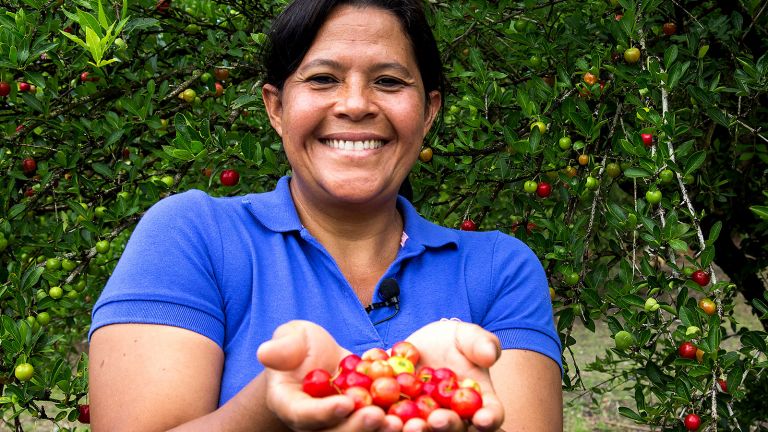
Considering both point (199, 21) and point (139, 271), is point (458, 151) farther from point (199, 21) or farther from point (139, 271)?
point (139, 271)

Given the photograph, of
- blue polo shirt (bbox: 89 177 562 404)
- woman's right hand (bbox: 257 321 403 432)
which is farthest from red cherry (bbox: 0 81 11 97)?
woman's right hand (bbox: 257 321 403 432)

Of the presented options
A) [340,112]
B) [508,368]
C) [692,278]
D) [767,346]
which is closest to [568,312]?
[692,278]

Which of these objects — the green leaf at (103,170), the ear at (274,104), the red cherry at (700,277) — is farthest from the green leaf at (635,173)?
the green leaf at (103,170)

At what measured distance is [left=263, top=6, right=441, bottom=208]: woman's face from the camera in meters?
1.75

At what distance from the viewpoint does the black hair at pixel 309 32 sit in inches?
70.9

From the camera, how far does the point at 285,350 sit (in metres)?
1.21

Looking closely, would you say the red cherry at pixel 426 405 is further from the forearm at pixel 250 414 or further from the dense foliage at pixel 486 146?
the dense foliage at pixel 486 146

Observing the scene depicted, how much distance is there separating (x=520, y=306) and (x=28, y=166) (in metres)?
1.82

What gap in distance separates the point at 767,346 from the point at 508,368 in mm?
926

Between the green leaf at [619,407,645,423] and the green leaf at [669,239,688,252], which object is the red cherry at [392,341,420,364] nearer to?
the green leaf at [669,239,688,252]

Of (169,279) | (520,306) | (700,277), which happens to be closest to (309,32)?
(169,279)

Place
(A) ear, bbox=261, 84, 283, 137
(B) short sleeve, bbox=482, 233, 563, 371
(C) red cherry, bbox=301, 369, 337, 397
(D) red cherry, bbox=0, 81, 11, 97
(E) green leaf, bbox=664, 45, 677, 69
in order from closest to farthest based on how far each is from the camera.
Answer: (C) red cherry, bbox=301, 369, 337, 397
(B) short sleeve, bbox=482, 233, 563, 371
(A) ear, bbox=261, 84, 283, 137
(E) green leaf, bbox=664, 45, 677, 69
(D) red cherry, bbox=0, 81, 11, 97

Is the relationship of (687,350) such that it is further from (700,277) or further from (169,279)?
(169,279)

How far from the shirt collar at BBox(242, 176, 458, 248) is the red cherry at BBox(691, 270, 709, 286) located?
839mm
